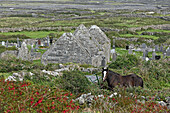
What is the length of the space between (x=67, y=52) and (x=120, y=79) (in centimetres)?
629

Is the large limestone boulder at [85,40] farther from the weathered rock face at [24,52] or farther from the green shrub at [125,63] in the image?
the weathered rock face at [24,52]

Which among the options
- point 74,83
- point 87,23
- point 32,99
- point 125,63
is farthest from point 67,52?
point 87,23

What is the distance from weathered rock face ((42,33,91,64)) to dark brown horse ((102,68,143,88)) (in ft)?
18.2

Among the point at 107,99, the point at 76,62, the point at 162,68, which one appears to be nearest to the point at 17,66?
the point at 76,62

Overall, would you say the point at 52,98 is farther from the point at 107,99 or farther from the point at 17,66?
the point at 17,66

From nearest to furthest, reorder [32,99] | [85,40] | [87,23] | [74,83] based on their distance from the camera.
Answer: [32,99]
[74,83]
[85,40]
[87,23]

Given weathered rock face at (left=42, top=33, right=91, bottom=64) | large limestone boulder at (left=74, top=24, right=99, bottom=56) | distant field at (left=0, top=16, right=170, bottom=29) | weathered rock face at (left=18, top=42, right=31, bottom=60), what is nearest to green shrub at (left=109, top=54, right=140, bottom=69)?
weathered rock face at (left=42, top=33, right=91, bottom=64)

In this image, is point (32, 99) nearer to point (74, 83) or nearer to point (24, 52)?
point (74, 83)

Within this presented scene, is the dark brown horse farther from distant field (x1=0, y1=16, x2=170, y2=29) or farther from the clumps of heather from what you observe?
distant field (x1=0, y1=16, x2=170, y2=29)

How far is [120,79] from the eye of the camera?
11523mm

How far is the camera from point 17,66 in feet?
49.5

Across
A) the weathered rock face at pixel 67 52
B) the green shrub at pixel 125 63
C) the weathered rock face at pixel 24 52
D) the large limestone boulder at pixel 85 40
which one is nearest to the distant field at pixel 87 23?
the weathered rock face at pixel 24 52

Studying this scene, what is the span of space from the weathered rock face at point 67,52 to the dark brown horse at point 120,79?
219 inches

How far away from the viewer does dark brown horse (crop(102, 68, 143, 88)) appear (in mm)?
11409
